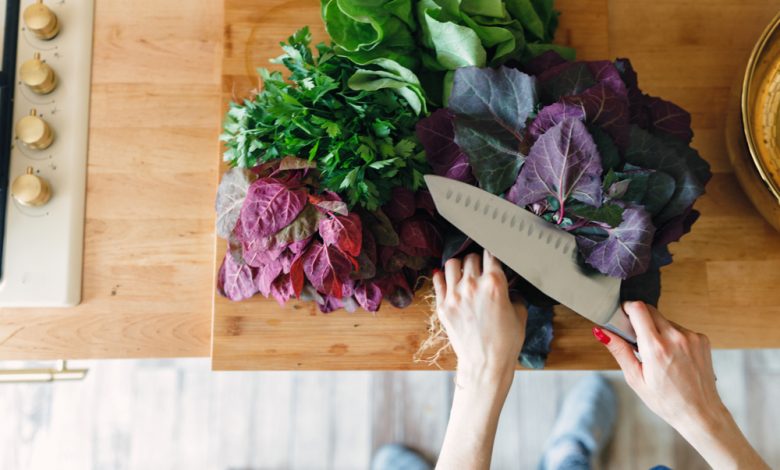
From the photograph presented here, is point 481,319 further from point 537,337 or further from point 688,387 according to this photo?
point 688,387

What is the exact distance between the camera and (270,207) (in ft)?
2.22

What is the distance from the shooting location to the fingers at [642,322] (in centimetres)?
69

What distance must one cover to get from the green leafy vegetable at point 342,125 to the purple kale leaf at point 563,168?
149 millimetres

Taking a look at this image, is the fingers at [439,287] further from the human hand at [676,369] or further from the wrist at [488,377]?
the human hand at [676,369]

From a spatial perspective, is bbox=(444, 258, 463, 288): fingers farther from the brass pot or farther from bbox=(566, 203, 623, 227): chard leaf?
the brass pot

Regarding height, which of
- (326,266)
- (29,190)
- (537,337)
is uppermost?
(29,190)

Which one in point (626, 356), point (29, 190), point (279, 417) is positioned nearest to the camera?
point (626, 356)

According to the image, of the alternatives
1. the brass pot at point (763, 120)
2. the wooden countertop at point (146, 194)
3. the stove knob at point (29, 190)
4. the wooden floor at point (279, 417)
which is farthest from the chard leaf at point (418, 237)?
the wooden floor at point (279, 417)

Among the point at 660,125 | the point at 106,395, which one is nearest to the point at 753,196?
the point at 660,125

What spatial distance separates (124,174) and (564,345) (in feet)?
2.41

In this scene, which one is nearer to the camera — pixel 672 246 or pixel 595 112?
pixel 595 112

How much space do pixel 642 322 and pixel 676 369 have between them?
0.07 meters

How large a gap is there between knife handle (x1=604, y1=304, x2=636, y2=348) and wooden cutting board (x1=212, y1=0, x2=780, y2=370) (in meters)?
0.13

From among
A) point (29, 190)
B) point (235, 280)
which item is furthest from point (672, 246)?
point (29, 190)
